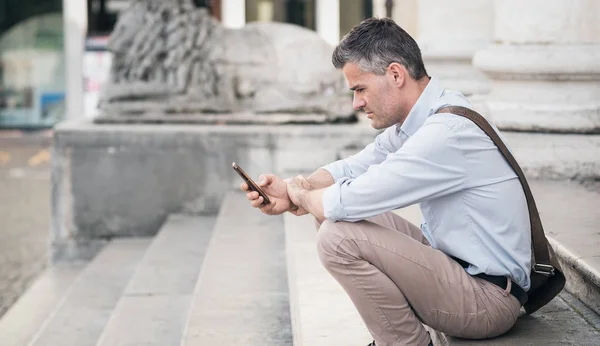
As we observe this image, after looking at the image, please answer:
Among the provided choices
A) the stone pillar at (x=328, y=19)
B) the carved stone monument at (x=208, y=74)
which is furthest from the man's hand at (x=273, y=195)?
the stone pillar at (x=328, y=19)

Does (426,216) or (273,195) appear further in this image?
(273,195)

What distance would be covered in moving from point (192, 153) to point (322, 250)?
4.96m

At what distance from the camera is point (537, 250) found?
11.0ft

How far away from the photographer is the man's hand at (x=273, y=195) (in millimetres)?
3570

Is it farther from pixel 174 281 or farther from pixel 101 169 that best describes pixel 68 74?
pixel 174 281

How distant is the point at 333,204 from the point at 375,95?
385 mm

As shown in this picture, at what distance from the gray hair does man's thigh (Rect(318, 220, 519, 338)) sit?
50cm

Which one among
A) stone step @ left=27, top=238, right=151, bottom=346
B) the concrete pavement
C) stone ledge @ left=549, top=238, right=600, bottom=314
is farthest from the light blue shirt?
the concrete pavement

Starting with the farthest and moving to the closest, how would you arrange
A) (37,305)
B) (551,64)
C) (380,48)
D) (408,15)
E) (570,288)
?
(408,15) < (37,305) < (551,64) < (570,288) < (380,48)

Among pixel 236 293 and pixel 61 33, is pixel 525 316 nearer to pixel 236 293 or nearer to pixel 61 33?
pixel 236 293

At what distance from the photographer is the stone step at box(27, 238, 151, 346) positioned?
5.79 metres

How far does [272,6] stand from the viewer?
844 inches

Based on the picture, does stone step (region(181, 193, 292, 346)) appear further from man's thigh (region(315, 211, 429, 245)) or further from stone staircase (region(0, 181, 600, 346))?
man's thigh (region(315, 211, 429, 245))

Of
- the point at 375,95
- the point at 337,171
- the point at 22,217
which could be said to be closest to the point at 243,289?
the point at 337,171
